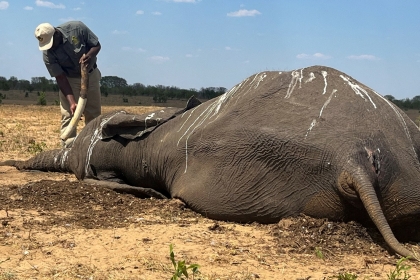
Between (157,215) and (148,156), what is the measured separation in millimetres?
1000

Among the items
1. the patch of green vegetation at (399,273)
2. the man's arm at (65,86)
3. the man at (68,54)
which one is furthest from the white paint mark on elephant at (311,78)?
the man's arm at (65,86)

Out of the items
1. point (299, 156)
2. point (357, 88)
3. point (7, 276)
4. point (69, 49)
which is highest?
point (69, 49)

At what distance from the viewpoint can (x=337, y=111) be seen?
13.6 feet

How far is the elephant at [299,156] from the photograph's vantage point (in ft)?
12.6

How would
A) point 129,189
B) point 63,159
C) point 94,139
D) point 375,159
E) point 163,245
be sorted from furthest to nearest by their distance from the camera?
point 63,159, point 94,139, point 129,189, point 375,159, point 163,245

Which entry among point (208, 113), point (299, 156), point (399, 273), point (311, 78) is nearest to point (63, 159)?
point (208, 113)

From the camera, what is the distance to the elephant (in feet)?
12.6

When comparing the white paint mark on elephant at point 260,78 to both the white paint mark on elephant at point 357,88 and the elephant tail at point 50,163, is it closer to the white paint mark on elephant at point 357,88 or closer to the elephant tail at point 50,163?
the white paint mark on elephant at point 357,88

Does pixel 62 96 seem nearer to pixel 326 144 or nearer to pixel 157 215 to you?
pixel 157 215

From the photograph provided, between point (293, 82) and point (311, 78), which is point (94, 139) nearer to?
point (293, 82)

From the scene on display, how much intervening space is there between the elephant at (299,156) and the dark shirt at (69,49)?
287 cm

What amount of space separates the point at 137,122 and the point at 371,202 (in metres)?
2.70

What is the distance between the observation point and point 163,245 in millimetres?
3629

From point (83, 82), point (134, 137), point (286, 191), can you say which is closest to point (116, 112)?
point (134, 137)
